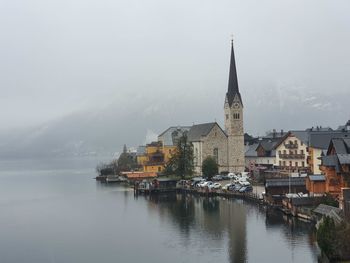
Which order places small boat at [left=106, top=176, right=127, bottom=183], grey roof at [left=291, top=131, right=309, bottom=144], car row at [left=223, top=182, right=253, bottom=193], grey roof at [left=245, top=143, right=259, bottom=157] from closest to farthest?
car row at [left=223, top=182, right=253, bottom=193]
grey roof at [left=291, top=131, right=309, bottom=144]
grey roof at [left=245, top=143, right=259, bottom=157]
small boat at [left=106, top=176, right=127, bottom=183]

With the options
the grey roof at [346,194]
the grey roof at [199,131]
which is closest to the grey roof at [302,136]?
the grey roof at [199,131]

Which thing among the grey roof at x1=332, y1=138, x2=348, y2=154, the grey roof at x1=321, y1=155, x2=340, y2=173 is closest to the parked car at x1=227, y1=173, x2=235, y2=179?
the grey roof at x1=332, y1=138, x2=348, y2=154

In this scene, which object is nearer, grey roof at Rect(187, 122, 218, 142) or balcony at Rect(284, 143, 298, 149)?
balcony at Rect(284, 143, 298, 149)

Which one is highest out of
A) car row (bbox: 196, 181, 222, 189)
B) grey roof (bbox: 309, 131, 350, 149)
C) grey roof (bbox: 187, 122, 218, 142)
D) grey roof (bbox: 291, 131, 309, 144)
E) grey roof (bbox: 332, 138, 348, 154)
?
grey roof (bbox: 187, 122, 218, 142)

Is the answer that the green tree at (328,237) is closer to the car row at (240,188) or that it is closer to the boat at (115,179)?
the car row at (240,188)

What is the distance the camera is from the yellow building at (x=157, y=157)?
90.0m

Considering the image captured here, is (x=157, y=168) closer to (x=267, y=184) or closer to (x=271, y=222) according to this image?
(x=267, y=184)

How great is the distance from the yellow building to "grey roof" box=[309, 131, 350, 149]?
31436mm

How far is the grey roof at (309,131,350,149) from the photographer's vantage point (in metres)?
58.2

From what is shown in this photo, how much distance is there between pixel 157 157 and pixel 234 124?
15.8 m

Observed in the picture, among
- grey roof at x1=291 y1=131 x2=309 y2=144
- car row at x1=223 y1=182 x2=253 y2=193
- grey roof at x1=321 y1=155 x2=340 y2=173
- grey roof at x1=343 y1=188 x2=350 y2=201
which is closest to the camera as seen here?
grey roof at x1=343 y1=188 x2=350 y2=201

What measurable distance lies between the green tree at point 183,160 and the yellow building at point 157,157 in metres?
9.16

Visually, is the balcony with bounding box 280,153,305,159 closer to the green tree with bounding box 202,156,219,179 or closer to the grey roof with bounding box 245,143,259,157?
the green tree with bounding box 202,156,219,179

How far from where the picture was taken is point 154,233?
3953 cm
